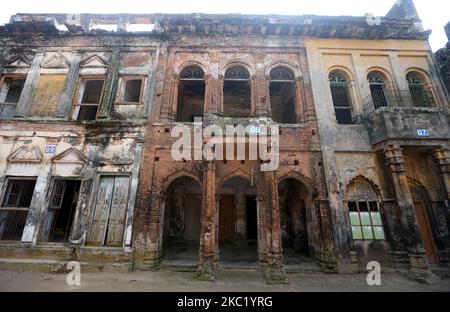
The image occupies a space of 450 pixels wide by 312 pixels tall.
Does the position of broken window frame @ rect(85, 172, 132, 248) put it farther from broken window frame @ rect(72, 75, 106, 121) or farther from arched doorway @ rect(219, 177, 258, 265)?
arched doorway @ rect(219, 177, 258, 265)

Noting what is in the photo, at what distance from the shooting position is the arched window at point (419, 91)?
32.3 ft

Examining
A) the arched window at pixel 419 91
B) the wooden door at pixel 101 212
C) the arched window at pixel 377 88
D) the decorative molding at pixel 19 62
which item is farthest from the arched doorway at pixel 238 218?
the decorative molding at pixel 19 62

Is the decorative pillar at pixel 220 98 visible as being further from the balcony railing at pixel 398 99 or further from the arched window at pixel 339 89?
the balcony railing at pixel 398 99

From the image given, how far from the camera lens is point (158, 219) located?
823cm

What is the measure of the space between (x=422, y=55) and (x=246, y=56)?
795 cm

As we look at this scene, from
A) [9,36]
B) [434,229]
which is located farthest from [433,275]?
[9,36]

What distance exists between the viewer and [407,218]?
763 cm

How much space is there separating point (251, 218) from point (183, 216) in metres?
3.30

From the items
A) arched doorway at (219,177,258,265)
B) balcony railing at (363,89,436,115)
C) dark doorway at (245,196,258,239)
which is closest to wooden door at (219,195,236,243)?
arched doorway at (219,177,258,265)

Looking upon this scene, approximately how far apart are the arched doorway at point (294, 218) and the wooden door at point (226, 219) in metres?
2.37

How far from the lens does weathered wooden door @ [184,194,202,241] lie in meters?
11.0

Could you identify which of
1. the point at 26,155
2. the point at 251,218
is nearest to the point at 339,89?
the point at 251,218

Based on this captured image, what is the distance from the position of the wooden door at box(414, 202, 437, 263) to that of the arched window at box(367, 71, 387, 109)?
446cm
